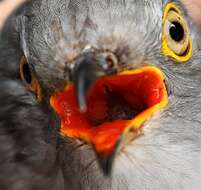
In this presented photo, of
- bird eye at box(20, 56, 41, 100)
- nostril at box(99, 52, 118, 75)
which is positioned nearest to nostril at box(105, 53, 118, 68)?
nostril at box(99, 52, 118, 75)

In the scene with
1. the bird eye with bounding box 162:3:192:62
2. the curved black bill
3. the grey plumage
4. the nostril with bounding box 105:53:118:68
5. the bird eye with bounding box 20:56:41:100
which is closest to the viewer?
the curved black bill

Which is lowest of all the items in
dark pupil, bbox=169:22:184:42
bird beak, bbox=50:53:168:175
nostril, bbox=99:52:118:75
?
bird beak, bbox=50:53:168:175

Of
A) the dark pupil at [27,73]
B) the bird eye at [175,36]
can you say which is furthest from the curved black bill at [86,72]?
the dark pupil at [27,73]

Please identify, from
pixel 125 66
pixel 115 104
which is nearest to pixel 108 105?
pixel 115 104

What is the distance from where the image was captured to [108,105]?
6.91 feet

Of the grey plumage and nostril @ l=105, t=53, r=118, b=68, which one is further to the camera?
the grey plumage

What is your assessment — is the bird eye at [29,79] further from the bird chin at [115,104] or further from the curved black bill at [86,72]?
the curved black bill at [86,72]

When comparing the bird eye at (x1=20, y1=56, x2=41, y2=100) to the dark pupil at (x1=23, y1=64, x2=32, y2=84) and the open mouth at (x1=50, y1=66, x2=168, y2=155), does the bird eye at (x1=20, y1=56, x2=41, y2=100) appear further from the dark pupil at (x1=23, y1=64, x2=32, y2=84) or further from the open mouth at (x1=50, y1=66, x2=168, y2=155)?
the open mouth at (x1=50, y1=66, x2=168, y2=155)

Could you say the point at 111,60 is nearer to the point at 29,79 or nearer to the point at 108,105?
the point at 108,105

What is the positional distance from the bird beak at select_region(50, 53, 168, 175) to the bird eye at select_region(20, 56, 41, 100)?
182 millimetres

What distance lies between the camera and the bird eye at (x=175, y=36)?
217 cm

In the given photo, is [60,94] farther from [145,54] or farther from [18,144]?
[18,144]

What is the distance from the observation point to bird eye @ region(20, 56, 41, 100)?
2305 millimetres

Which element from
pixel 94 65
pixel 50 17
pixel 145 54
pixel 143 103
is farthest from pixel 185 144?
pixel 50 17
